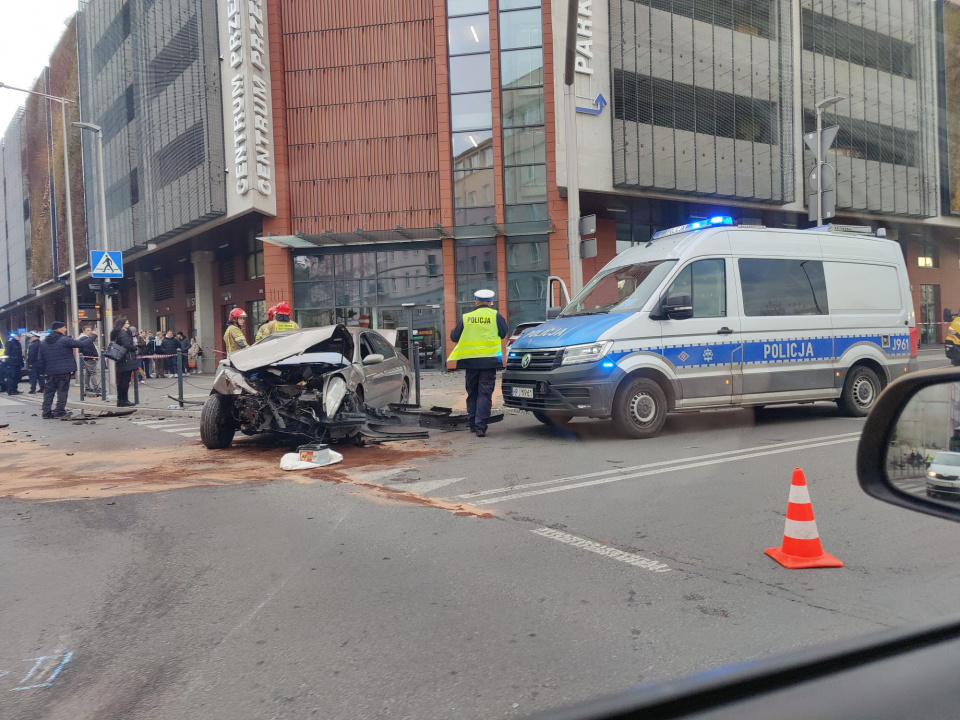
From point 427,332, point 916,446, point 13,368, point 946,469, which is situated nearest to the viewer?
point 946,469

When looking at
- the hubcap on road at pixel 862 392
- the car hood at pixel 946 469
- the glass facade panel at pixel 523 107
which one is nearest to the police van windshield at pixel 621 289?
the hubcap on road at pixel 862 392

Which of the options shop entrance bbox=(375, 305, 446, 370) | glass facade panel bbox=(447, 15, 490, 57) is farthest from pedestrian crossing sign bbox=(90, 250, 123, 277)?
glass facade panel bbox=(447, 15, 490, 57)

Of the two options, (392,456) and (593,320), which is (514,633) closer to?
(392,456)

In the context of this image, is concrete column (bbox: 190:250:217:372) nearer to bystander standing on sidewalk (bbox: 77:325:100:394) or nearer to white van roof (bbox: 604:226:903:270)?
bystander standing on sidewalk (bbox: 77:325:100:394)

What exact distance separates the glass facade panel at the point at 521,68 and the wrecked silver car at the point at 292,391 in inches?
632

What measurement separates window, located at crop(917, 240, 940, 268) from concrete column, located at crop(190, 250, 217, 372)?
31102 mm

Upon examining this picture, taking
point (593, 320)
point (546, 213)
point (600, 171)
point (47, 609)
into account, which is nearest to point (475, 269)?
point (546, 213)

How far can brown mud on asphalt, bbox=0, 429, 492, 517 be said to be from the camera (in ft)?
21.1

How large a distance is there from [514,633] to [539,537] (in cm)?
149

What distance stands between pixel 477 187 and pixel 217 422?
15.8 meters

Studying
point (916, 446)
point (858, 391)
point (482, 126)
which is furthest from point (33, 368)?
point (916, 446)

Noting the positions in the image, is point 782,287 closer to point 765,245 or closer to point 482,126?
point 765,245

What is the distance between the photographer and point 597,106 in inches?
848

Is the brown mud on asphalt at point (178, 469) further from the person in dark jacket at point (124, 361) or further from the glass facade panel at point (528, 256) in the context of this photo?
the glass facade panel at point (528, 256)
